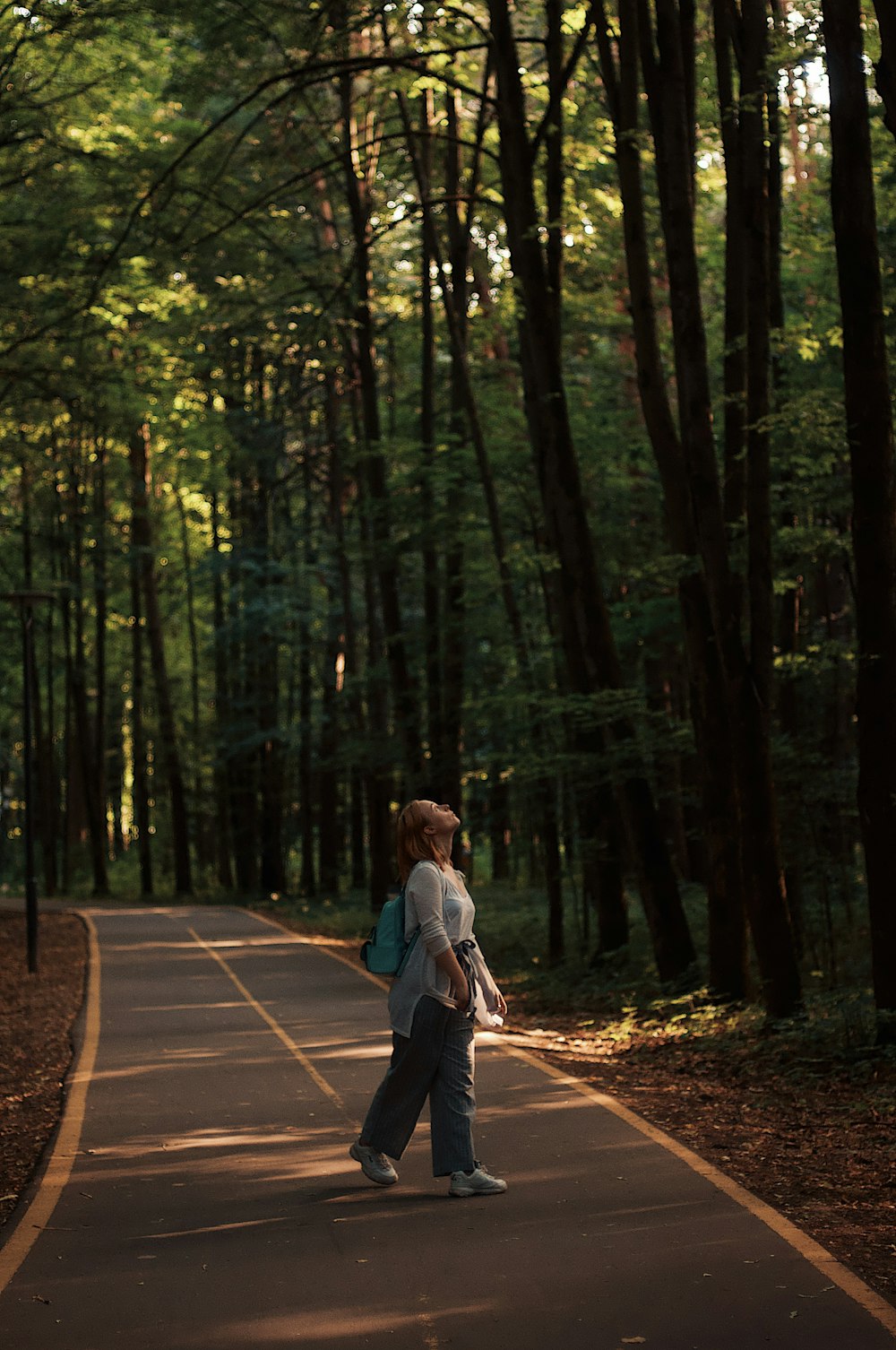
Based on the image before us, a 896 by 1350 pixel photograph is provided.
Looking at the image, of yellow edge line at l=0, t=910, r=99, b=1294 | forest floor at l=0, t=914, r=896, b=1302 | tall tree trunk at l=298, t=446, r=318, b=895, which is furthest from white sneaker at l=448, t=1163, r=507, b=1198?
tall tree trunk at l=298, t=446, r=318, b=895

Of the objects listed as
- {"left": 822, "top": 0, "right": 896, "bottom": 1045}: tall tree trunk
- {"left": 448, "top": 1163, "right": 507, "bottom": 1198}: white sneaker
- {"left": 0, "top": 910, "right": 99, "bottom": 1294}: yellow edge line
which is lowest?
{"left": 0, "top": 910, "right": 99, "bottom": 1294}: yellow edge line

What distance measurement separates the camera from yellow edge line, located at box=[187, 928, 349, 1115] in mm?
11422

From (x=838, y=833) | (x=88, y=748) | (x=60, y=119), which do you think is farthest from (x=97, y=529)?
(x=838, y=833)

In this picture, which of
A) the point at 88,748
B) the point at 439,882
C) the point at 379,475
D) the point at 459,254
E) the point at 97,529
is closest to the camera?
the point at 439,882

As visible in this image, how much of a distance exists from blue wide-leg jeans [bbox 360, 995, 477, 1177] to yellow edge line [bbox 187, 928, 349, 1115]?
2705mm

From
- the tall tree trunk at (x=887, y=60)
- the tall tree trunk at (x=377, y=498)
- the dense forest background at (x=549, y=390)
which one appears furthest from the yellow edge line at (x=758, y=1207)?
the tall tree trunk at (x=377, y=498)

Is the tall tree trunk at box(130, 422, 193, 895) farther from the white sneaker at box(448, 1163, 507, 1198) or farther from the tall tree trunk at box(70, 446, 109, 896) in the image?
the white sneaker at box(448, 1163, 507, 1198)

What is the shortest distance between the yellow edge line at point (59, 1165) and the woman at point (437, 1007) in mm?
1724

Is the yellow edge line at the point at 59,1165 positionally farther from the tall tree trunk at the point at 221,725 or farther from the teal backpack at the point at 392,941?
the tall tree trunk at the point at 221,725

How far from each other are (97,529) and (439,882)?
91.7 feet

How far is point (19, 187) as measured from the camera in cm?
2433

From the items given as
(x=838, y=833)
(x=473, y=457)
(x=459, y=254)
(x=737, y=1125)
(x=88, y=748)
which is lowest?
(x=737, y=1125)

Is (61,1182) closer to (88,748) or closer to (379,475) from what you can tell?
(379,475)

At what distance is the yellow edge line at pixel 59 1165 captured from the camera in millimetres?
7152
